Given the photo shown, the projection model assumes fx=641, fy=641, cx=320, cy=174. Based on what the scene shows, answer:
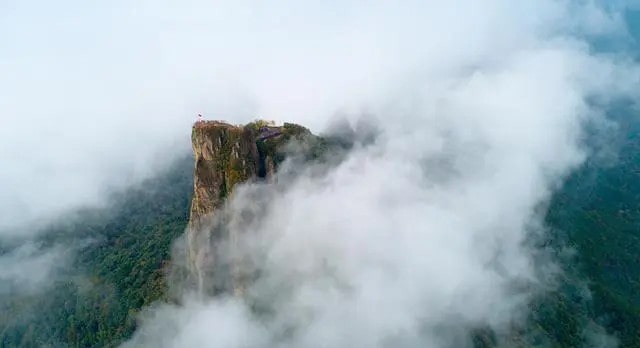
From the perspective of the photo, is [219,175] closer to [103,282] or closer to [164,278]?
[164,278]

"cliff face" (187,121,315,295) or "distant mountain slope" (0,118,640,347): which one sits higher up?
"cliff face" (187,121,315,295)

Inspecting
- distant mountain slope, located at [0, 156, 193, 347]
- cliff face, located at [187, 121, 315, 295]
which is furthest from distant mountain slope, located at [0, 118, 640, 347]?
cliff face, located at [187, 121, 315, 295]

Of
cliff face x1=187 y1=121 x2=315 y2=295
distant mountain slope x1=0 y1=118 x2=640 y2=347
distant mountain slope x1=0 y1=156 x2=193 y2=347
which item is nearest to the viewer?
cliff face x1=187 y1=121 x2=315 y2=295

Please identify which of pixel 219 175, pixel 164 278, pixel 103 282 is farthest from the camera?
pixel 103 282

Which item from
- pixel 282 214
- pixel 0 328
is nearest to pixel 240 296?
pixel 282 214

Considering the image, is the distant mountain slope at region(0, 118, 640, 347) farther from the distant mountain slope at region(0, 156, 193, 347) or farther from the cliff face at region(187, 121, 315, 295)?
the cliff face at region(187, 121, 315, 295)

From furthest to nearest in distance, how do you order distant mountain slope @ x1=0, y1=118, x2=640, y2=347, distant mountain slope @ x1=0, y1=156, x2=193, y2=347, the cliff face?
distant mountain slope @ x1=0, y1=156, x2=193, y2=347 → distant mountain slope @ x1=0, y1=118, x2=640, y2=347 → the cliff face

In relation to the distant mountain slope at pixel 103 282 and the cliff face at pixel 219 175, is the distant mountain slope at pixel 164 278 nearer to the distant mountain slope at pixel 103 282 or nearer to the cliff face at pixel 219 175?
the distant mountain slope at pixel 103 282

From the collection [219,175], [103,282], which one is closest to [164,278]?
[103,282]

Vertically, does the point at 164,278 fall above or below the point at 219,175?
below
